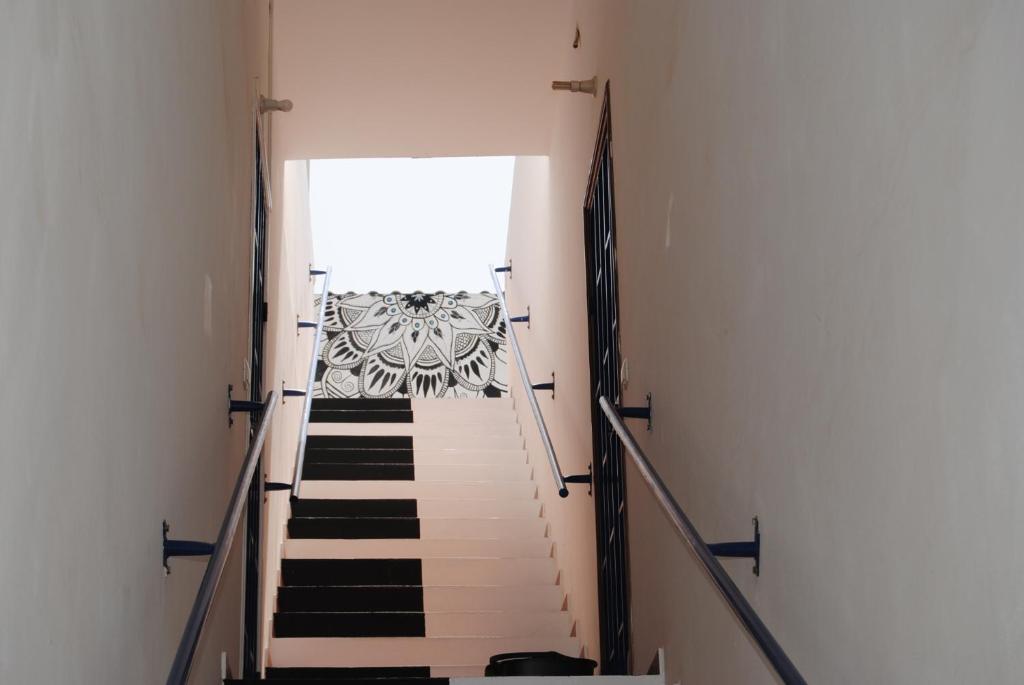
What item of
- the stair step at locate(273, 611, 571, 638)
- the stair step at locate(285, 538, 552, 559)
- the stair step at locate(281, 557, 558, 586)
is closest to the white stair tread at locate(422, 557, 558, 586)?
the stair step at locate(281, 557, 558, 586)

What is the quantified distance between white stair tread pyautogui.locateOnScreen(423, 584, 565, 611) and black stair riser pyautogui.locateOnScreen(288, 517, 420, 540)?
88cm

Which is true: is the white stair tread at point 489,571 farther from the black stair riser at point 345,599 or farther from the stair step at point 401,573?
the black stair riser at point 345,599

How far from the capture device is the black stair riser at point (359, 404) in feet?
32.8

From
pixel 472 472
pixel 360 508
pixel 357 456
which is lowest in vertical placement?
pixel 360 508

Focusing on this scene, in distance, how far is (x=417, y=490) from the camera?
27.3 ft

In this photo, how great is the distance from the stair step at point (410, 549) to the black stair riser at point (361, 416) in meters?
2.38

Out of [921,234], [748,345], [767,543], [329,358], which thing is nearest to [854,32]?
[921,234]

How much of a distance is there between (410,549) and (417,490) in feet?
3.44

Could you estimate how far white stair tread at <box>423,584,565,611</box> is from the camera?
259 inches

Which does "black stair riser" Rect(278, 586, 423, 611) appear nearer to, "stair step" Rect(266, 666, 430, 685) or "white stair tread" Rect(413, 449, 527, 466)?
"stair step" Rect(266, 666, 430, 685)

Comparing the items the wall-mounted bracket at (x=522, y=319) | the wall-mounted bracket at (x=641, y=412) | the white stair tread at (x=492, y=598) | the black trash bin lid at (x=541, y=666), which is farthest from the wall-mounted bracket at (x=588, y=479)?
the wall-mounted bracket at (x=522, y=319)

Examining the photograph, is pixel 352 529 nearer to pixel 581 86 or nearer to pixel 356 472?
pixel 356 472

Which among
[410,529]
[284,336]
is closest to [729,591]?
[410,529]

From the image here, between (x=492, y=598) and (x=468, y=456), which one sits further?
(x=468, y=456)
